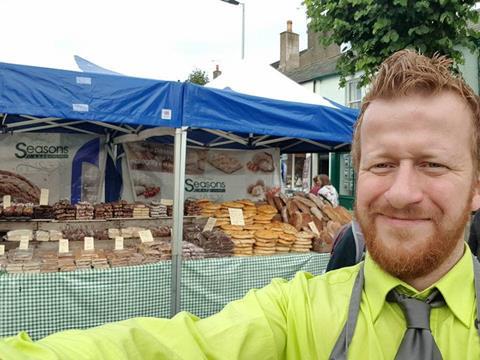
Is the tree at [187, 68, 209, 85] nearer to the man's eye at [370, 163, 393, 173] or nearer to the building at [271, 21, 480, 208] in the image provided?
the building at [271, 21, 480, 208]

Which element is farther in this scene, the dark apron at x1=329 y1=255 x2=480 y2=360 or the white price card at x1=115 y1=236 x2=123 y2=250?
the white price card at x1=115 y1=236 x2=123 y2=250

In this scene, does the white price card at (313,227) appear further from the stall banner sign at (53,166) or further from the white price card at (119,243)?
the stall banner sign at (53,166)

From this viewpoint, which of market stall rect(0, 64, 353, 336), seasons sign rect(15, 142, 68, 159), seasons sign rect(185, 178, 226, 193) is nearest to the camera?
market stall rect(0, 64, 353, 336)

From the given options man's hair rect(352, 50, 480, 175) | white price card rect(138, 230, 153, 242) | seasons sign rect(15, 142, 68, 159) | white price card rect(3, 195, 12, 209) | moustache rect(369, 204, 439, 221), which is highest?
seasons sign rect(15, 142, 68, 159)

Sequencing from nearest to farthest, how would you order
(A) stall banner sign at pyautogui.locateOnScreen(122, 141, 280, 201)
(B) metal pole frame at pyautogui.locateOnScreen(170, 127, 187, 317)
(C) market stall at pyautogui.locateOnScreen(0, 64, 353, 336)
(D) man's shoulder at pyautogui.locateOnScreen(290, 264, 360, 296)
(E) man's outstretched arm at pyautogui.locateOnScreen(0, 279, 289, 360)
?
(E) man's outstretched arm at pyautogui.locateOnScreen(0, 279, 289, 360) < (D) man's shoulder at pyautogui.locateOnScreen(290, 264, 360, 296) < (C) market stall at pyautogui.locateOnScreen(0, 64, 353, 336) < (B) metal pole frame at pyautogui.locateOnScreen(170, 127, 187, 317) < (A) stall banner sign at pyautogui.locateOnScreen(122, 141, 280, 201)

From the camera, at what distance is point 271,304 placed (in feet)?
3.99

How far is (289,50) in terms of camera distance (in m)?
20.6

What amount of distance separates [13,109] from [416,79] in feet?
9.87

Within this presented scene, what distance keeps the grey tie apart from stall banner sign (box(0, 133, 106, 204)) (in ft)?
17.6

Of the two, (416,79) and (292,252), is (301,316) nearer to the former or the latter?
(416,79)

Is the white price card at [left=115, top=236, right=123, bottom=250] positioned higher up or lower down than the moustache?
lower down

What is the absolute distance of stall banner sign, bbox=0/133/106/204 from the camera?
Answer: 5.50m

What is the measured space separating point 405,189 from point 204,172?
18.4 feet

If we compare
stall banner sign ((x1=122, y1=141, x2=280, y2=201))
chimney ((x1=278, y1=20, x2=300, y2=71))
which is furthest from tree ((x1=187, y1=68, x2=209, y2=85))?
stall banner sign ((x1=122, y1=141, x2=280, y2=201))
